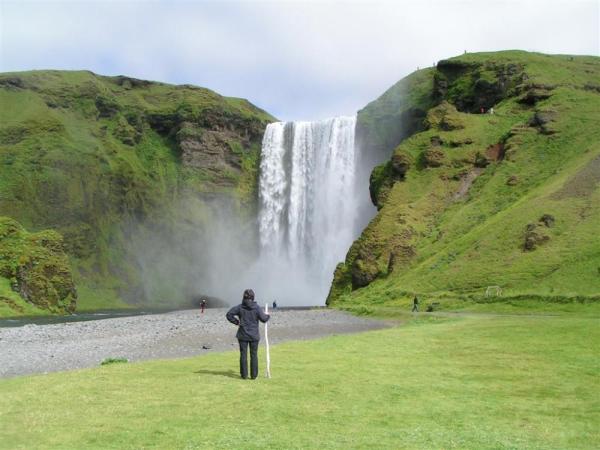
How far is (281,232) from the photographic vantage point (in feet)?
358

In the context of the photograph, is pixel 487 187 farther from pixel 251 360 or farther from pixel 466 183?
pixel 251 360

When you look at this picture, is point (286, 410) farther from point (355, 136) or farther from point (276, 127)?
point (276, 127)

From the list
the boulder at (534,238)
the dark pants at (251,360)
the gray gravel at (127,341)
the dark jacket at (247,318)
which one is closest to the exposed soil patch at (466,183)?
the boulder at (534,238)

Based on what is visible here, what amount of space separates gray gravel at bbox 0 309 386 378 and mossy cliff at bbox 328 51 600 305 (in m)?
13.0

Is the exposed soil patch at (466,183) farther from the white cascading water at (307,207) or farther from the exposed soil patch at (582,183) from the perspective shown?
the white cascading water at (307,207)

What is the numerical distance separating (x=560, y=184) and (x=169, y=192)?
3481 inches

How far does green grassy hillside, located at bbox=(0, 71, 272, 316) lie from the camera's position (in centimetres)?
11056

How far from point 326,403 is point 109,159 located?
119m

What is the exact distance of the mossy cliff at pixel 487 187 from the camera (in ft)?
165

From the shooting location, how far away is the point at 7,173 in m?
111

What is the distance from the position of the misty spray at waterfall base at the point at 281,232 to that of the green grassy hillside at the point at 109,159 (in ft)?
13.0

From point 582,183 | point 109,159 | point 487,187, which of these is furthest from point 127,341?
point 109,159

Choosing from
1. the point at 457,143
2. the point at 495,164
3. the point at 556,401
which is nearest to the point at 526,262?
the point at 495,164

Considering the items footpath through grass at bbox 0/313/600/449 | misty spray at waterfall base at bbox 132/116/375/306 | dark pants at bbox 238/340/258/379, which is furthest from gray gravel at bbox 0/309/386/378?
misty spray at waterfall base at bbox 132/116/375/306
